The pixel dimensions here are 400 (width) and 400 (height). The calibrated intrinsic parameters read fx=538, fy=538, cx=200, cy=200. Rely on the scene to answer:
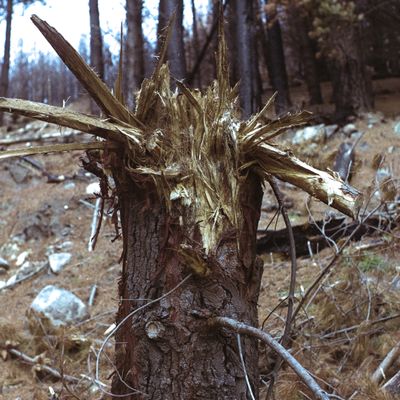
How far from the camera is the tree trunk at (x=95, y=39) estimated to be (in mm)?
7393

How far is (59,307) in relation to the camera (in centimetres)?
561

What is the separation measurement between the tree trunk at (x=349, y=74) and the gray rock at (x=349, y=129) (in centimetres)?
58

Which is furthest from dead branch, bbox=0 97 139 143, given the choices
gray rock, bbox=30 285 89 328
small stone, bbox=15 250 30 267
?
small stone, bbox=15 250 30 267

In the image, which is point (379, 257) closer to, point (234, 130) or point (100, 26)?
point (234, 130)

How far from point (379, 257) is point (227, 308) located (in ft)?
9.58

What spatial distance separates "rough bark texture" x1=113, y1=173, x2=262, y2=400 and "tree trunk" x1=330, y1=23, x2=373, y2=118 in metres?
7.92

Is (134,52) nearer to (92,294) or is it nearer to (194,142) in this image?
(92,294)

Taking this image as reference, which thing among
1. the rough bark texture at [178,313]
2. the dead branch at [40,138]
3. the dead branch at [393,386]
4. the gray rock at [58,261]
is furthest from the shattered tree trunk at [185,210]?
the gray rock at [58,261]

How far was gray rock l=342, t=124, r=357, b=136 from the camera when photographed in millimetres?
9023

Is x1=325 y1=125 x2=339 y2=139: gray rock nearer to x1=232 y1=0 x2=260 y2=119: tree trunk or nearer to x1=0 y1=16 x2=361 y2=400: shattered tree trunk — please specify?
x1=232 y1=0 x2=260 y2=119: tree trunk

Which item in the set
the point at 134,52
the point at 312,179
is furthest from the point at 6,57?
the point at 312,179

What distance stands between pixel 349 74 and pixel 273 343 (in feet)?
28.7

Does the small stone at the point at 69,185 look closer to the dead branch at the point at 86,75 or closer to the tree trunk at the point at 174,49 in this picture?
the tree trunk at the point at 174,49

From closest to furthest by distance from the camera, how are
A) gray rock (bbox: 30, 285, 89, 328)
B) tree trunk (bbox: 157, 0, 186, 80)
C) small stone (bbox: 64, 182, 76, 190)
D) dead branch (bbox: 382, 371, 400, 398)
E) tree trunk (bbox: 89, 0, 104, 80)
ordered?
dead branch (bbox: 382, 371, 400, 398) → gray rock (bbox: 30, 285, 89, 328) → tree trunk (bbox: 157, 0, 186, 80) → tree trunk (bbox: 89, 0, 104, 80) → small stone (bbox: 64, 182, 76, 190)
